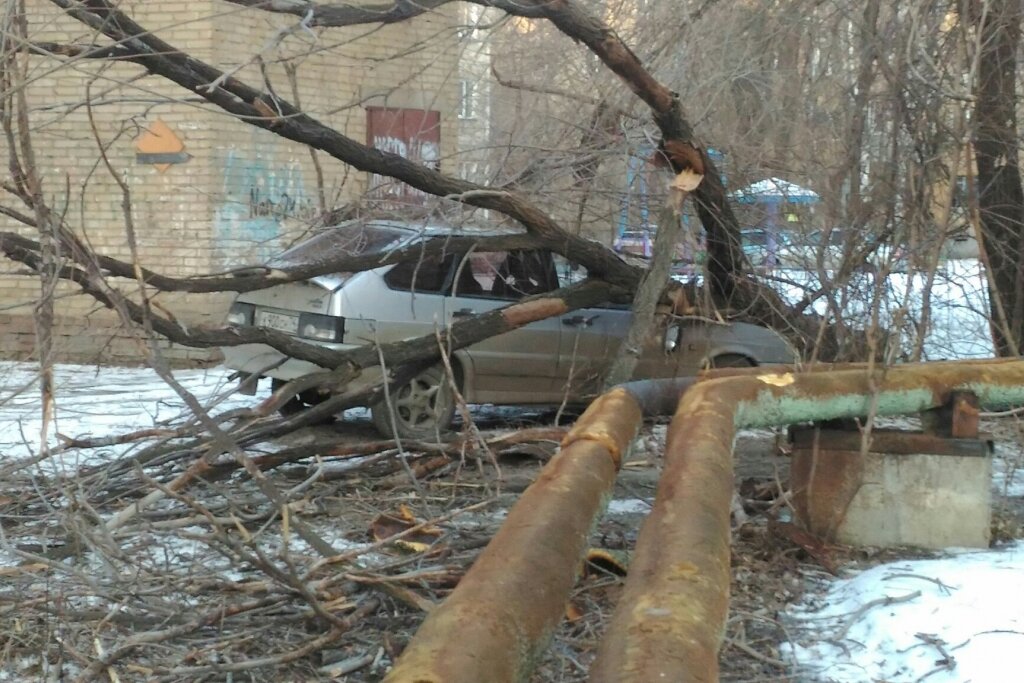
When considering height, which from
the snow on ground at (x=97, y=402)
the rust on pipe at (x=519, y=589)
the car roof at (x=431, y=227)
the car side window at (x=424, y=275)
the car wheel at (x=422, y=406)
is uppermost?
the car roof at (x=431, y=227)

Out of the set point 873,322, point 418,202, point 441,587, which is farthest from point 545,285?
point 441,587

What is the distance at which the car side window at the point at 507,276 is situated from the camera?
8.38 metres

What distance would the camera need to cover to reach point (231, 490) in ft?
19.8

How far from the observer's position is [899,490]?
5.17 metres

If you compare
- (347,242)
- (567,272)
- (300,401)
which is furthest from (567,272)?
(300,401)

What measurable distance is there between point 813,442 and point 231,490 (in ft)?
10.6

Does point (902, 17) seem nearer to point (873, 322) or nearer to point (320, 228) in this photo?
point (873, 322)

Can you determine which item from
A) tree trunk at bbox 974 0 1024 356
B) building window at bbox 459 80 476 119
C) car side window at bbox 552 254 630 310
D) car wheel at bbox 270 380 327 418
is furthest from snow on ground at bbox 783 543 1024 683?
building window at bbox 459 80 476 119

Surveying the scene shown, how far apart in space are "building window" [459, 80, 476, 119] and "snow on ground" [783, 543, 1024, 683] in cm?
828

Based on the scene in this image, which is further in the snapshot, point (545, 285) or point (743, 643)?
point (545, 285)

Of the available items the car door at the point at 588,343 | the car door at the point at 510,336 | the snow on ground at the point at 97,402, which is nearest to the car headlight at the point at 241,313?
the snow on ground at the point at 97,402

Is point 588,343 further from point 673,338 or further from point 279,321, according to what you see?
point 279,321

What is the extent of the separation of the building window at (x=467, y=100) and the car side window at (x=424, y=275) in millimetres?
3903

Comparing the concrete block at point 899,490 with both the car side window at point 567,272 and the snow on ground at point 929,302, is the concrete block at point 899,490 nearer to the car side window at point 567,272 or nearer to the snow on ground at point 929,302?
the snow on ground at point 929,302
